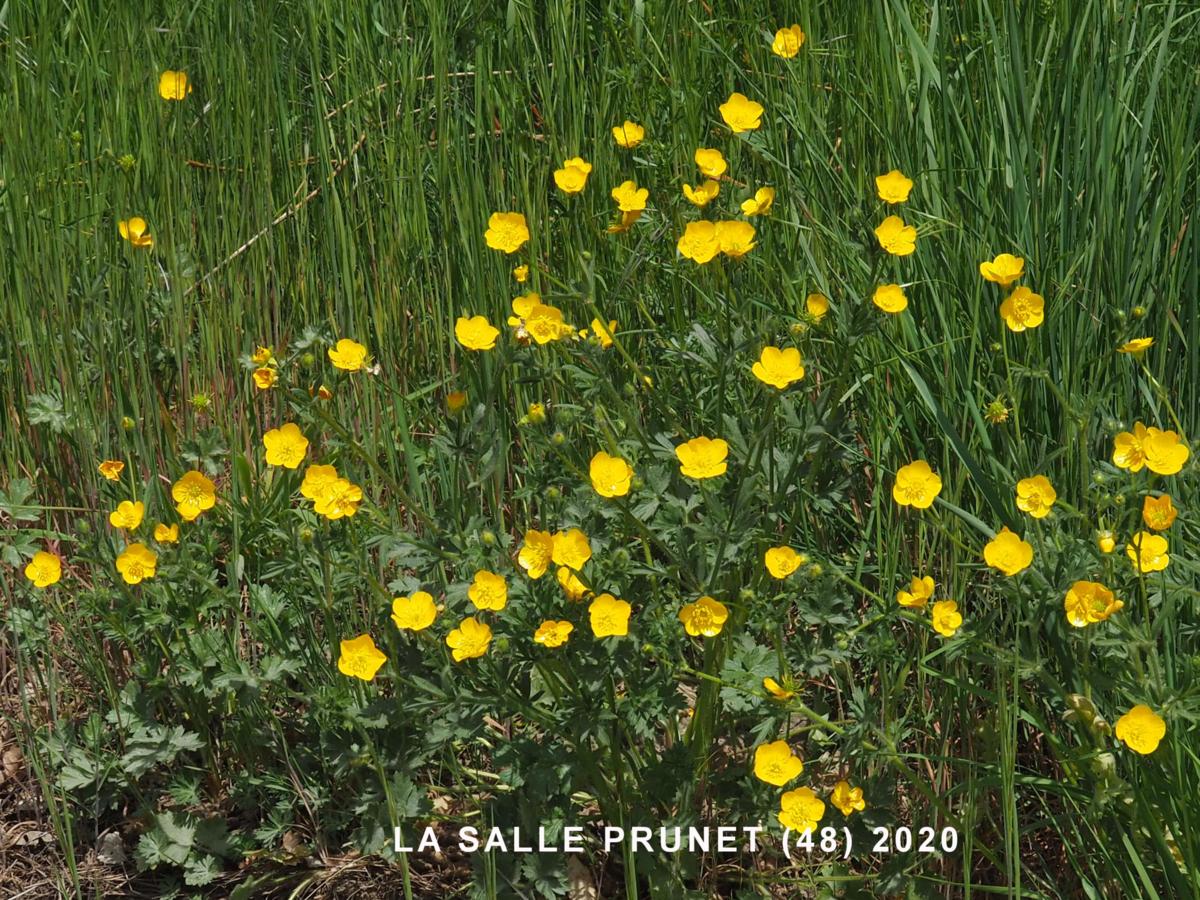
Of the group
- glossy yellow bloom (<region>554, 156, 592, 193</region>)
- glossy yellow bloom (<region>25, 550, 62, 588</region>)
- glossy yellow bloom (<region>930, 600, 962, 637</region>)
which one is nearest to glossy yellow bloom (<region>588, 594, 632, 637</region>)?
glossy yellow bloom (<region>930, 600, 962, 637</region>)

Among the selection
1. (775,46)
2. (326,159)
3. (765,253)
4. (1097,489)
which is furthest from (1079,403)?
(326,159)

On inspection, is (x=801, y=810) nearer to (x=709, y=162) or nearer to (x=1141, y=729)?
(x=1141, y=729)

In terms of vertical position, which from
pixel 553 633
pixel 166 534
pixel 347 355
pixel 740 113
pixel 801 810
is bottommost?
pixel 801 810

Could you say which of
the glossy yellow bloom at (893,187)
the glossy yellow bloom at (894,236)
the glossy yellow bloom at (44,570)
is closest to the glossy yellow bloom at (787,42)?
the glossy yellow bloom at (893,187)

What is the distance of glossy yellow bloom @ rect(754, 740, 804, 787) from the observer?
160cm

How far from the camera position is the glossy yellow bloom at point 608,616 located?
1.54 meters

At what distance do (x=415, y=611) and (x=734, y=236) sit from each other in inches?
25.5

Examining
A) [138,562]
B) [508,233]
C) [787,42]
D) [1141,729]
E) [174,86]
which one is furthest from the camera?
[174,86]

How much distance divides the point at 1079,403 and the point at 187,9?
1909 millimetres

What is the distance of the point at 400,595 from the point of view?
5.99 feet

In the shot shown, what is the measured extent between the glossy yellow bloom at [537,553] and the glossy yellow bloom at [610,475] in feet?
0.29

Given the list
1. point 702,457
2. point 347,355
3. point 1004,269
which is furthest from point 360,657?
point 1004,269

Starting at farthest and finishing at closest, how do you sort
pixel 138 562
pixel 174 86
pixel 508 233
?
pixel 174 86
pixel 508 233
pixel 138 562

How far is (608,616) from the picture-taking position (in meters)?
1.55
